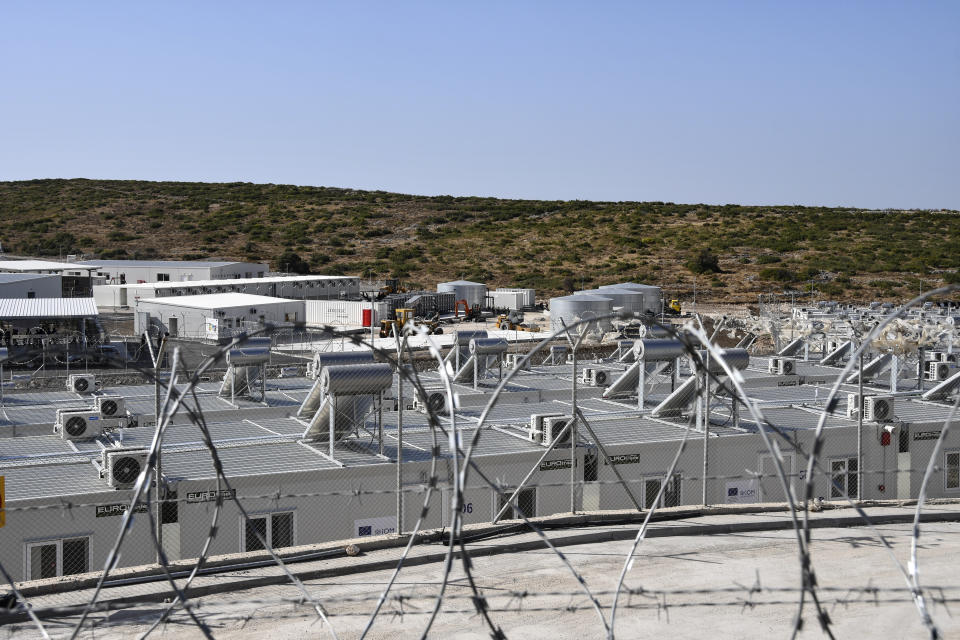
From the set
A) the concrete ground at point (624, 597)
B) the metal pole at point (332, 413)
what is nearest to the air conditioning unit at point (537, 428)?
the metal pole at point (332, 413)

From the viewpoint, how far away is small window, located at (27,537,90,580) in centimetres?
1314

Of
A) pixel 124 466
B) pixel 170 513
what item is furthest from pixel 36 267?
pixel 170 513

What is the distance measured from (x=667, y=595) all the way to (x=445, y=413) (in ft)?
32.9

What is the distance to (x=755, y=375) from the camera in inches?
1077

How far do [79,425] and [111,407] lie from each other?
1405 mm

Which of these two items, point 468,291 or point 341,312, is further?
point 468,291

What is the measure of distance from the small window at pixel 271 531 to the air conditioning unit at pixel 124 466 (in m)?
1.68

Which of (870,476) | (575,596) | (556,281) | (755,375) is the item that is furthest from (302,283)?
(575,596)

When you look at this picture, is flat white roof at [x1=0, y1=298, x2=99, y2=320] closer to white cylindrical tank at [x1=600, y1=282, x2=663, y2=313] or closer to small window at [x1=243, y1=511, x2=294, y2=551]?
small window at [x1=243, y1=511, x2=294, y2=551]

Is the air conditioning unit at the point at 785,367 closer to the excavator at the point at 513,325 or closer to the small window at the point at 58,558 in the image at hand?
the small window at the point at 58,558

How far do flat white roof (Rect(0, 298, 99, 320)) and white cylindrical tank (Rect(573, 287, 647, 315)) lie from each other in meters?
26.1

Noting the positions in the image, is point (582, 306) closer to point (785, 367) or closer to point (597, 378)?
point (785, 367)

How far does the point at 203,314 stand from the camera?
155 ft

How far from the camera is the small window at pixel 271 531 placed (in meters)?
14.2
